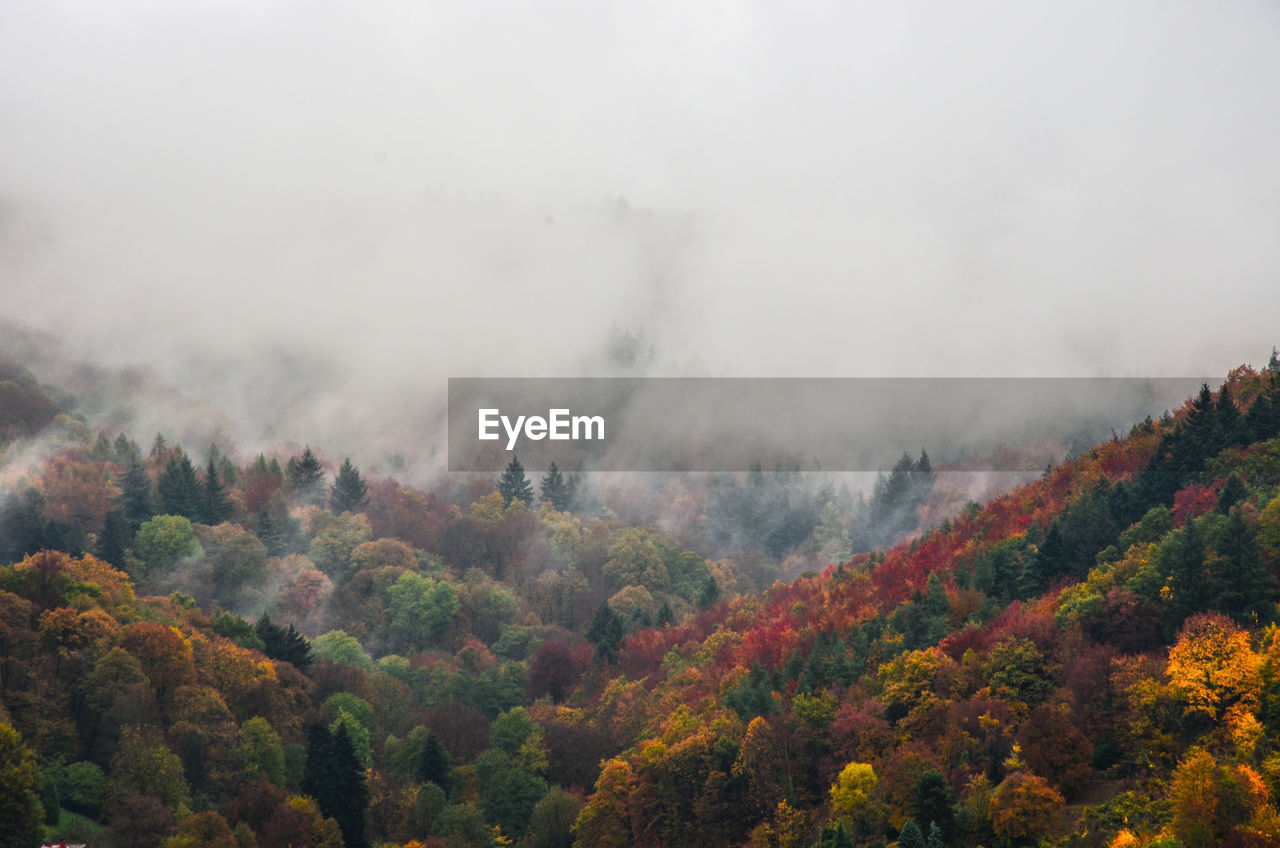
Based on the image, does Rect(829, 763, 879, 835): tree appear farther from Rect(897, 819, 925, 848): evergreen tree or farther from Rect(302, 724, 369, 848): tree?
Rect(302, 724, 369, 848): tree

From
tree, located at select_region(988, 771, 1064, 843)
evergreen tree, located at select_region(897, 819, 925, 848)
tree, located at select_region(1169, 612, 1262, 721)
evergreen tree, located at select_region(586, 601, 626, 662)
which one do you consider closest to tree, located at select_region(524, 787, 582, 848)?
evergreen tree, located at select_region(897, 819, 925, 848)

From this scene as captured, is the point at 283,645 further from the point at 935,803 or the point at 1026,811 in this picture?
the point at 1026,811

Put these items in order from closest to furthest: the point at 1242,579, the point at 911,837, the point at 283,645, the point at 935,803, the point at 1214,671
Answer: the point at 911,837
the point at 935,803
the point at 1214,671
the point at 1242,579
the point at 283,645

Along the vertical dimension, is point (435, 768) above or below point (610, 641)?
below

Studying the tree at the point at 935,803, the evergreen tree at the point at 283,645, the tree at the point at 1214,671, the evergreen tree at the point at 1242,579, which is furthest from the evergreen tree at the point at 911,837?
the evergreen tree at the point at 283,645

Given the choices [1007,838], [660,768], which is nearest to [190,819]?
[660,768]

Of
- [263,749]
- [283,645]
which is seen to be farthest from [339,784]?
[283,645]

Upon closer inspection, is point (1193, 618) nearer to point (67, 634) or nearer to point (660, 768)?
point (660, 768)
